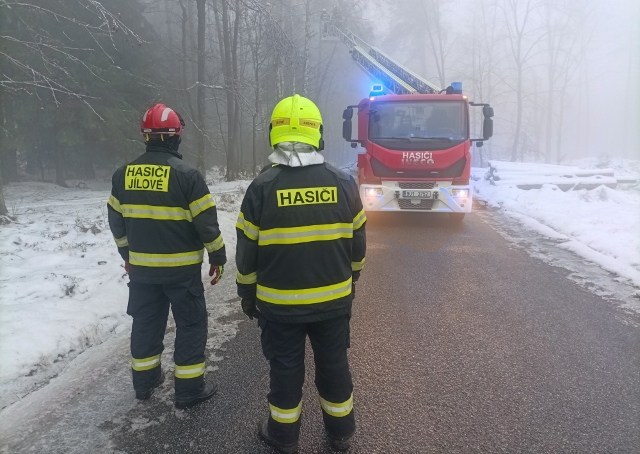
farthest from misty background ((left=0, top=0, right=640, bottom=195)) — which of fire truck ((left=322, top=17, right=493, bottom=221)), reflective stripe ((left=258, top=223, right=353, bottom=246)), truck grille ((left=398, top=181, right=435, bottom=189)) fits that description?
truck grille ((left=398, top=181, right=435, bottom=189))

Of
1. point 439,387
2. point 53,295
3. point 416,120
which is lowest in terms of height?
point 439,387

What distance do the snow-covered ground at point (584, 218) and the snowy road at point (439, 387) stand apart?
127 cm

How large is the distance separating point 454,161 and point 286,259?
6913 millimetres

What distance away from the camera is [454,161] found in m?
8.34

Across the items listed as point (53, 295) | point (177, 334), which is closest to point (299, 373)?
point (177, 334)

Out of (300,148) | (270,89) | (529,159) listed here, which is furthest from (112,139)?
(529,159)

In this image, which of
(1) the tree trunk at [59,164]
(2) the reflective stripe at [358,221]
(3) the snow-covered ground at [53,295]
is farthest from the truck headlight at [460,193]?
(1) the tree trunk at [59,164]

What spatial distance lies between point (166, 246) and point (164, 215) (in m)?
0.22

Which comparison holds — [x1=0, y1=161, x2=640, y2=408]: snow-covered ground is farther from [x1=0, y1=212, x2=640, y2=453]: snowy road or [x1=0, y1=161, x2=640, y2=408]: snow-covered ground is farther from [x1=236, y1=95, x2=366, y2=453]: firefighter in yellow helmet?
[x1=236, y1=95, x2=366, y2=453]: firefighter in yellow helmet

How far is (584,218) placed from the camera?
8.79m

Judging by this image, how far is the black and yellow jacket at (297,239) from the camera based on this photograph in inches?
88.6

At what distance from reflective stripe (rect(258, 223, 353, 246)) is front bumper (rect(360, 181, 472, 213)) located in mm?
6283

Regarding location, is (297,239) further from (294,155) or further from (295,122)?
(295,122)

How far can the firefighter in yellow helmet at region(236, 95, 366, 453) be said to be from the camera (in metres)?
2.26
